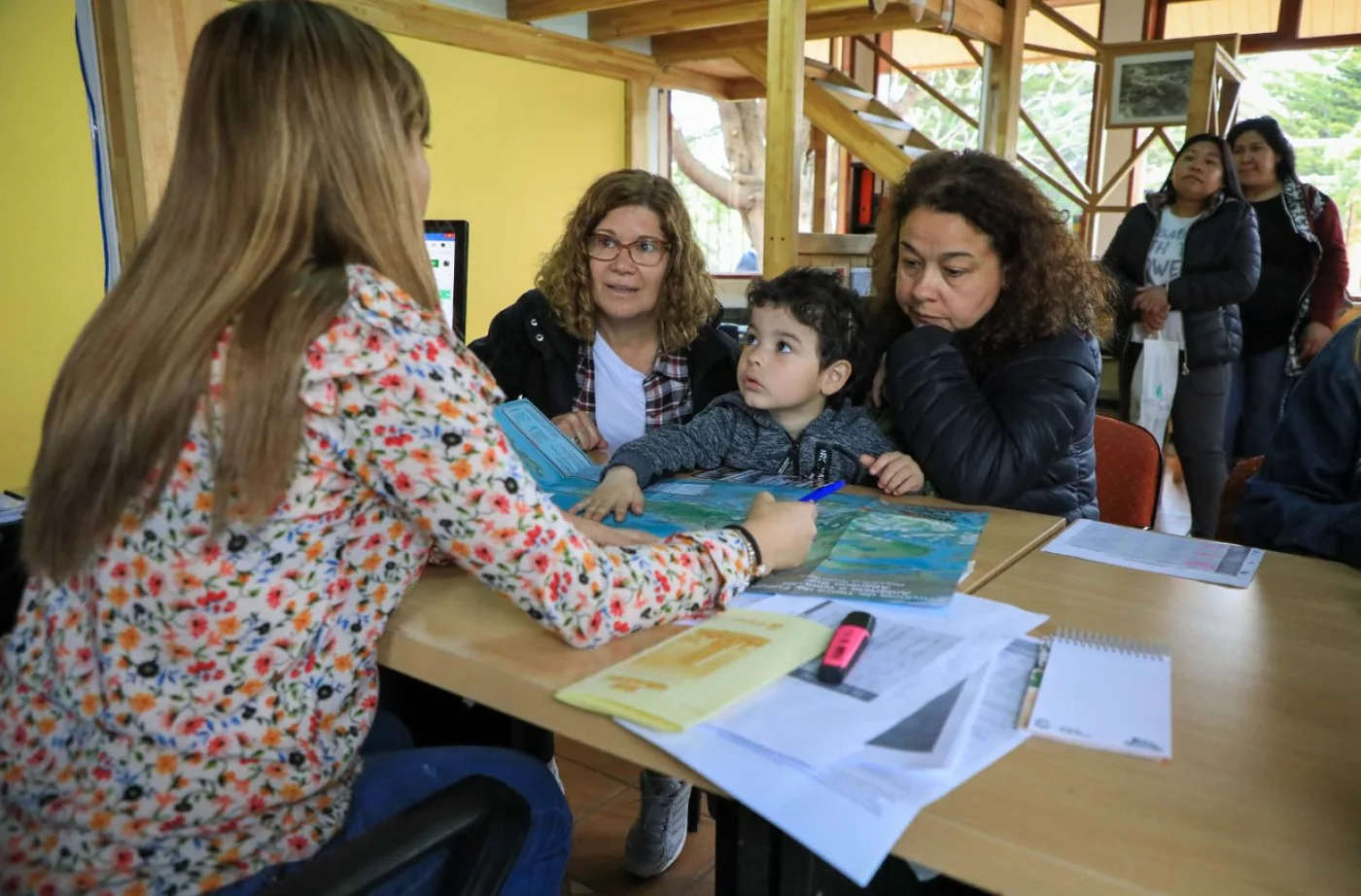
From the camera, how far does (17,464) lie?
10.9 feet

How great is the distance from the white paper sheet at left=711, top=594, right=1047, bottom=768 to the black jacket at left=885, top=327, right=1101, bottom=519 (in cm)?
46

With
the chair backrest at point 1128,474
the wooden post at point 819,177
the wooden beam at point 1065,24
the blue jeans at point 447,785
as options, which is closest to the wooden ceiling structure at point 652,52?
the wooden beam at point 1065,24

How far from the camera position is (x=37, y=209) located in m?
3.28

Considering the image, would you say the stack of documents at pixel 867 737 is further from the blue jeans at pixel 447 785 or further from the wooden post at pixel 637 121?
the wooden post at pixel 637 121

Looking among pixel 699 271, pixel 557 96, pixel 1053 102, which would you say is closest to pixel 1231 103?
pixel 1053 102

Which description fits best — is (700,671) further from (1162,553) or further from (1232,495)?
(1232,495)

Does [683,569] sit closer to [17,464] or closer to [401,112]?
[401,112]

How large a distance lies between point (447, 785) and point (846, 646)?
39 cm

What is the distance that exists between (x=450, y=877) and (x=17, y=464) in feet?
10.7

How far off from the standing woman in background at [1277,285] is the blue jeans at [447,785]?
2.99 m

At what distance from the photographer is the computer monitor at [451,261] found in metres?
2.07

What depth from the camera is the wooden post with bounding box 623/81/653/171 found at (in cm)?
580

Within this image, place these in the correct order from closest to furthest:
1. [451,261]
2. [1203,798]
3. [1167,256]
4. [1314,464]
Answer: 1. [1203,798]
2. [1314,464]
3. [451,261]
4. [1167,256]

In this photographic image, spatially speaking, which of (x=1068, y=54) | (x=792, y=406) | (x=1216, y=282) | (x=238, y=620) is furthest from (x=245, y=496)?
(x=1068, y=54)
